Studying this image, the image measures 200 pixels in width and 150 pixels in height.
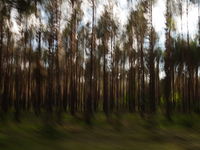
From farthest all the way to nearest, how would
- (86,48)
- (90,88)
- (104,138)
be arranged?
(86,48), (90,88), (104,138)

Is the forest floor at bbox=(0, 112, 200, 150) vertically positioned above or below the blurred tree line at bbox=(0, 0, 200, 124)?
below

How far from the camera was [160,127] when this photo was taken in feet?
27.2

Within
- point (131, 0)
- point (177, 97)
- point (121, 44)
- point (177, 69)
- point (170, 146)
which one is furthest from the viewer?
point (177, 69)

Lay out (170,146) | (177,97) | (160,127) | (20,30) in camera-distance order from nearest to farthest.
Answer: (170,146), (160,127), (20,30), (177,97)

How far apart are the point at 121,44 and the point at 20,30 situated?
9975mm

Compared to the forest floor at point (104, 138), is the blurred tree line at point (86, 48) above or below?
above

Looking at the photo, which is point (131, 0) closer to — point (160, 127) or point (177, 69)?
point (160, 127)

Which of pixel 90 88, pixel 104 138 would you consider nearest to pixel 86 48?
pixel 90 88

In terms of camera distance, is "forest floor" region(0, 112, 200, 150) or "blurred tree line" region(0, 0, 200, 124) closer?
"forest floor" region(0, 112, 200, 150)

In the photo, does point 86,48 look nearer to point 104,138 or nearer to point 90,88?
point 90,88

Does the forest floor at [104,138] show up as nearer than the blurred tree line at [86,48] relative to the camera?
Yes

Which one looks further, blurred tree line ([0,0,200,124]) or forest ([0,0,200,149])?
blurred tree line ([0,0,200,124])

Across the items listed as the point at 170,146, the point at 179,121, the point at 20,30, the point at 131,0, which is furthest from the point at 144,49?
the point at 170,146

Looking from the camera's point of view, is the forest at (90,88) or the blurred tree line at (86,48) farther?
the blurred tree line at (86,48)
